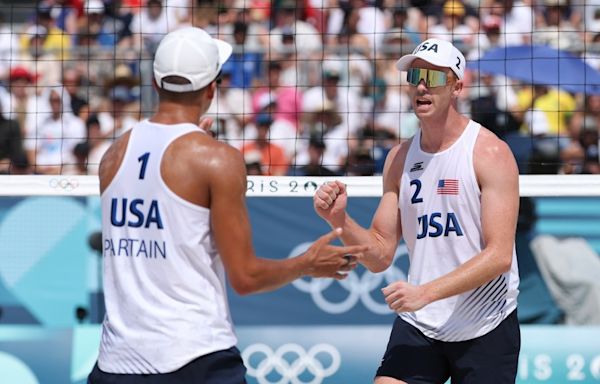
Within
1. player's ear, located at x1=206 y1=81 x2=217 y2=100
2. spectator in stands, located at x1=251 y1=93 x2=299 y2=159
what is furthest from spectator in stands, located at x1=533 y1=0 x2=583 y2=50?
player's ear, located at x1=206 y1=81 x2=217 y2=100

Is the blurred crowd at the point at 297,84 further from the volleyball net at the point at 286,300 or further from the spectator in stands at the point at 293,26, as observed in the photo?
the volleyball net at the point at 286,300

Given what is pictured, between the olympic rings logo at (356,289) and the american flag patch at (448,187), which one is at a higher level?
the american flag patch at (448,187)

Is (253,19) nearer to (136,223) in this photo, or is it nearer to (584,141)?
(584,141)

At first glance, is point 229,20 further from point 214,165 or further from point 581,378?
point 214,165

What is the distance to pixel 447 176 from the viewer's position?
4.99 metres

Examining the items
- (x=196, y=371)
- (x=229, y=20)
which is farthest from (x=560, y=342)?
(x=229, y=20)

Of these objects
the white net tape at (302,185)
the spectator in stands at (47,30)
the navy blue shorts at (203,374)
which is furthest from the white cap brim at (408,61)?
the spectator in stands at (47,30)

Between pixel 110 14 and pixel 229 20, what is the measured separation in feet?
4.34

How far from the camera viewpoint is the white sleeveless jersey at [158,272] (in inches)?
149

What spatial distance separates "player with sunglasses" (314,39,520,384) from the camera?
4.93 meters

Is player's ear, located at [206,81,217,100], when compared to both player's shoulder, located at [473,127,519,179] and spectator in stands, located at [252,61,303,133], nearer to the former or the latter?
player's shoulder, located at [473,127,519,179]

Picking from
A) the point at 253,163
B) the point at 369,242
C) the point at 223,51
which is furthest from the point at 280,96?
the point at 223,51

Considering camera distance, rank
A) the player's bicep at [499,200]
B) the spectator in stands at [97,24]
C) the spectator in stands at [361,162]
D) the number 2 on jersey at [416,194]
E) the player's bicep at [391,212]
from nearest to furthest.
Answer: the player's bicep at [499,200] → the number 2 on jersey at [416,194] → the player's bicep at [391,212] → the spectator in stands at [361,162] → the spectator in stands at [97,24]

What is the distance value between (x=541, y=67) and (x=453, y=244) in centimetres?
491
